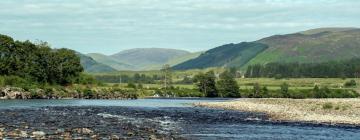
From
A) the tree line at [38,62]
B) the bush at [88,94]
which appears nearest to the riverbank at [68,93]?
the bush at [88,94]

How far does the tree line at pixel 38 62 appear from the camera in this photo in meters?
165

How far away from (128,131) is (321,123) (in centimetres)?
2319

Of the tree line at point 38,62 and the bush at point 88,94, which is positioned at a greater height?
the tree line at point 38,62

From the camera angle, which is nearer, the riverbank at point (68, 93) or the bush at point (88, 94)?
the riverbank at point (68, 93)

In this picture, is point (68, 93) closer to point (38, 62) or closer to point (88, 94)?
point (88, 94)

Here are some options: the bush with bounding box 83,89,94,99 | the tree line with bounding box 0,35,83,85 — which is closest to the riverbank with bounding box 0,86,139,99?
the bush with bounding box 83,89,94,99

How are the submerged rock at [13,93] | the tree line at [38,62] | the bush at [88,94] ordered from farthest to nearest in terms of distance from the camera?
1. the bush at [88,94]
2. the tree line at [38,62]
3. the submerged rock at [13,93]

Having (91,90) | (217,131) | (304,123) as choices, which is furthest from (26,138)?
(91,90)

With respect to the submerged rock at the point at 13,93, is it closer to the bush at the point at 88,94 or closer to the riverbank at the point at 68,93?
the riverbank at the point at 68,93

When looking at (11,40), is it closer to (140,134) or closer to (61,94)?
(61,94)

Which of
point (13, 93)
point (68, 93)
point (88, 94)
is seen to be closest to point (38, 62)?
point (68, 93)

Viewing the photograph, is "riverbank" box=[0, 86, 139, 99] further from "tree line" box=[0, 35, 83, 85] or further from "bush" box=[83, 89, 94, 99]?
"tree line" box=[0, 35, 83, 85]

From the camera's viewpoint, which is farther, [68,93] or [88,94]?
[88,94]

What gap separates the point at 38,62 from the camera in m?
173
